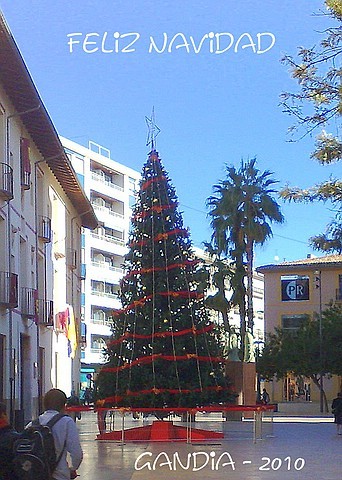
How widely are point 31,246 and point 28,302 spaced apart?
2.55 meters

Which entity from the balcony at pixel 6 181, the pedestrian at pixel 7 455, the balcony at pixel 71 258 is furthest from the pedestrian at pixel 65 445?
the balcony at pixel 71 258

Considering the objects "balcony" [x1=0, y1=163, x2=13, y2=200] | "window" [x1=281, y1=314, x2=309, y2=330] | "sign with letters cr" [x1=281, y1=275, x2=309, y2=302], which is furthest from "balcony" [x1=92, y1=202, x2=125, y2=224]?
"balcony" [x1=0, y1=163, x2=13, y2=200]

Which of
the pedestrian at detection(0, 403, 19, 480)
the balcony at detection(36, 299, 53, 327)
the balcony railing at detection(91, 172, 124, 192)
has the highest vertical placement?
the balcony railing at detection(91, 172, 124, 192)

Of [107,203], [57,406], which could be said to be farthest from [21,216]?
[107,203]

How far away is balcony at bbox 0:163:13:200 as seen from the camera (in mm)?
25975

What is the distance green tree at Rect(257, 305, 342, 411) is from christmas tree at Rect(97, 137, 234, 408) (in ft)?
103

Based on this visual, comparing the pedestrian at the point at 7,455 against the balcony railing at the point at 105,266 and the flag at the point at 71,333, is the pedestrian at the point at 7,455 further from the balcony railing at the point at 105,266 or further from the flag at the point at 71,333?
the balcony railing at the point at 105,266

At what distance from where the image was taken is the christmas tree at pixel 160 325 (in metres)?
21.3

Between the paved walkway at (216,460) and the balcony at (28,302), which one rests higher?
the balcony at (28,302)

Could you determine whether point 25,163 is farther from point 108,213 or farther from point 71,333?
point 108,213

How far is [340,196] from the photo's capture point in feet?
35.9

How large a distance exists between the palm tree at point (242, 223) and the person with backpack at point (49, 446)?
33782mm

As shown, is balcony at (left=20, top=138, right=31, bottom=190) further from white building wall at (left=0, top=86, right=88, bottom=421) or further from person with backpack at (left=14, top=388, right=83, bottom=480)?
person with backpack at (left=14, top=388, right=83, bottom=480)

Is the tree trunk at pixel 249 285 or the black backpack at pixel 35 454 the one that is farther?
the tree trunk at pixel 249 285
